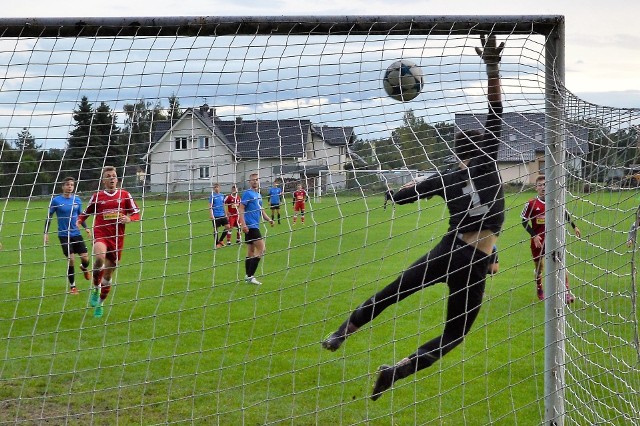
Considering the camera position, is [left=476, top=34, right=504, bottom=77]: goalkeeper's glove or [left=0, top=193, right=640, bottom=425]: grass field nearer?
[left=476, top=34, right=504, bottom=77]: goalkeeper's glove

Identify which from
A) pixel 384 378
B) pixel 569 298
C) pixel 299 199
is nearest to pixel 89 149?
Result: pixel 299 199

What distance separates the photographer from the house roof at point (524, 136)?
5.30 metres

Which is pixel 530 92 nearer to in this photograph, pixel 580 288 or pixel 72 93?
pixel 580 288

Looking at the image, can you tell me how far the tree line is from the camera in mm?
5445

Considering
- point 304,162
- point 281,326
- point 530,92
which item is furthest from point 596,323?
point 281,326

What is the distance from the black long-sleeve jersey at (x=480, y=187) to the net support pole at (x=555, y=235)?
11.9 inches

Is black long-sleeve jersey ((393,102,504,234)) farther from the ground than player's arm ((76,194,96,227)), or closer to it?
farther from the ground

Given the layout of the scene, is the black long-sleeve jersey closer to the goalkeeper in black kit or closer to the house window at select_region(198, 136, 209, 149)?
the goalkeeper in black kit

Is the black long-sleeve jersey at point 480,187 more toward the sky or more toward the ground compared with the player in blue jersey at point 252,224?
more toward the sky

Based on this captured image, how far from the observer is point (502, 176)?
534 centimetres

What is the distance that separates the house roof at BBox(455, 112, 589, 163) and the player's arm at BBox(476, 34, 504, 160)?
7 cm

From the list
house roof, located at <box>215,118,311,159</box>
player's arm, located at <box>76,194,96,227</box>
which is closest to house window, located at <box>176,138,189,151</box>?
house roof, located at <box>215,118,311,159</box>

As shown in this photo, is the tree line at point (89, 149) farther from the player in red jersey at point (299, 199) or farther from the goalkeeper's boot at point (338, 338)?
the goalkeeper's boot at point (338, 338)

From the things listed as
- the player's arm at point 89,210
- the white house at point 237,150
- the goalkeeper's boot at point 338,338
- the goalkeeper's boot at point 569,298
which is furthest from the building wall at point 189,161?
the goalkeeper's boot at point 569,298
